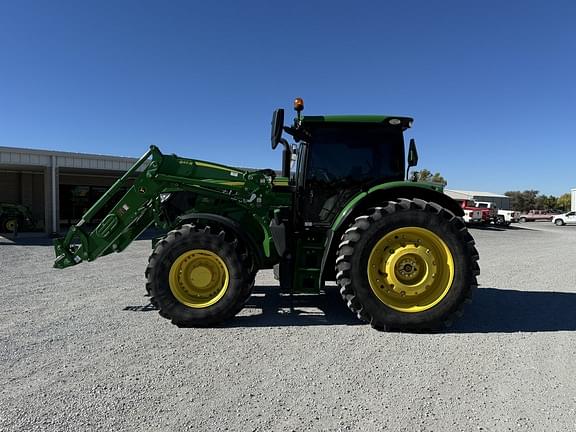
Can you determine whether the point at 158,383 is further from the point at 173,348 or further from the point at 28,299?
the point at 28,299

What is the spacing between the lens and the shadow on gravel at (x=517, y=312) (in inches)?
193

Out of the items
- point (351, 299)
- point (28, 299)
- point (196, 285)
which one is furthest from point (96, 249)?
point (351, 299)

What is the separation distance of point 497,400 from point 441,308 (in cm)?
157

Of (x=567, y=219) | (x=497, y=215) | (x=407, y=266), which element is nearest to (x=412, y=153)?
(x=407, y=266)

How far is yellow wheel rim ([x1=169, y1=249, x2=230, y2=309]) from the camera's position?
4.86 metres

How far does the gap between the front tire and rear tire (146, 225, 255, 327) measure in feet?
3.98

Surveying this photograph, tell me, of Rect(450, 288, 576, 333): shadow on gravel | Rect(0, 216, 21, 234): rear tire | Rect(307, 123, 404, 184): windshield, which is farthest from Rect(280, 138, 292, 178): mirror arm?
Rect(0, 216, 21, 234): rear tire

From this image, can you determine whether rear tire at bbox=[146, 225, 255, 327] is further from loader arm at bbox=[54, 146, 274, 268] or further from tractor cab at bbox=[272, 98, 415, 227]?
tractor cab at bbox=[272, 98, 415, 227]

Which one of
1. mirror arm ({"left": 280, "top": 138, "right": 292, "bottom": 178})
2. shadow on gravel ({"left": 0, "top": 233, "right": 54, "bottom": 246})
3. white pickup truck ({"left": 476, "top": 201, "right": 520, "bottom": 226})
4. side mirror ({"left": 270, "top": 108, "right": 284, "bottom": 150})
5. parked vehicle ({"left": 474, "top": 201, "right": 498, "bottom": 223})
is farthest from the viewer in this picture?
white pickup truck ({"left": 476, "top": 201, "right": 520, "bottom": 226})

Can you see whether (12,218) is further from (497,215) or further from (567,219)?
(567,219)

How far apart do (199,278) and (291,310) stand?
1.39 m

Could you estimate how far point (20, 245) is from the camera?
14.0 m

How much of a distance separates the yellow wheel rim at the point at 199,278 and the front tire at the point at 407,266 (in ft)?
4.72

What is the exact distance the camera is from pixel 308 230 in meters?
5.31
